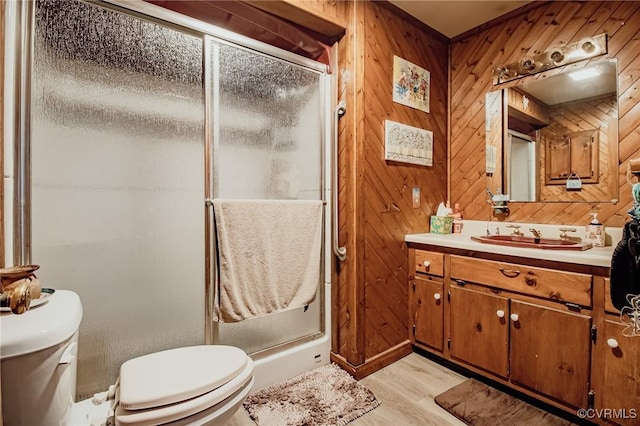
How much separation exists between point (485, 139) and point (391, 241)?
1.15 meters

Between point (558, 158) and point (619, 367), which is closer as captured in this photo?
point (619, 367)

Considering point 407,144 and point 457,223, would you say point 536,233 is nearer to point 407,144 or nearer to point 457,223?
point 457,223

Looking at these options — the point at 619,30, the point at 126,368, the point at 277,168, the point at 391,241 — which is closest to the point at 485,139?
the point at 619,30

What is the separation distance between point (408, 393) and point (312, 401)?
0.59m

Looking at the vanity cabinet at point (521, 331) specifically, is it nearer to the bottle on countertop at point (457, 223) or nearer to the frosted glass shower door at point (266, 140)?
the bottle on countertop at point (457, 223)

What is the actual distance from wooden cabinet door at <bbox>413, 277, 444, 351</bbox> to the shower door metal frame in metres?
0.70

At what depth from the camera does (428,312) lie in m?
2.22

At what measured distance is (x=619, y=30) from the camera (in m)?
1.87

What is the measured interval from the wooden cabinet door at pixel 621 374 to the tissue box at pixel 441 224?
112 cm

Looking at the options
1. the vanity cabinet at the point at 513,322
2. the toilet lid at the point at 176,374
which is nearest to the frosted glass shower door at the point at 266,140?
the toilet lid at the point at 176,374

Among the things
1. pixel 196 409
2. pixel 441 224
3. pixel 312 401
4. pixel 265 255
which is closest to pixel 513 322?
pixel 441 224

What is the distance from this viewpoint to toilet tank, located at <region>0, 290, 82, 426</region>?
0.85m

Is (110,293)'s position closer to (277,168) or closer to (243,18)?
(277,168)

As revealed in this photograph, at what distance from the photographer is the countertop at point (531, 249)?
152cm
